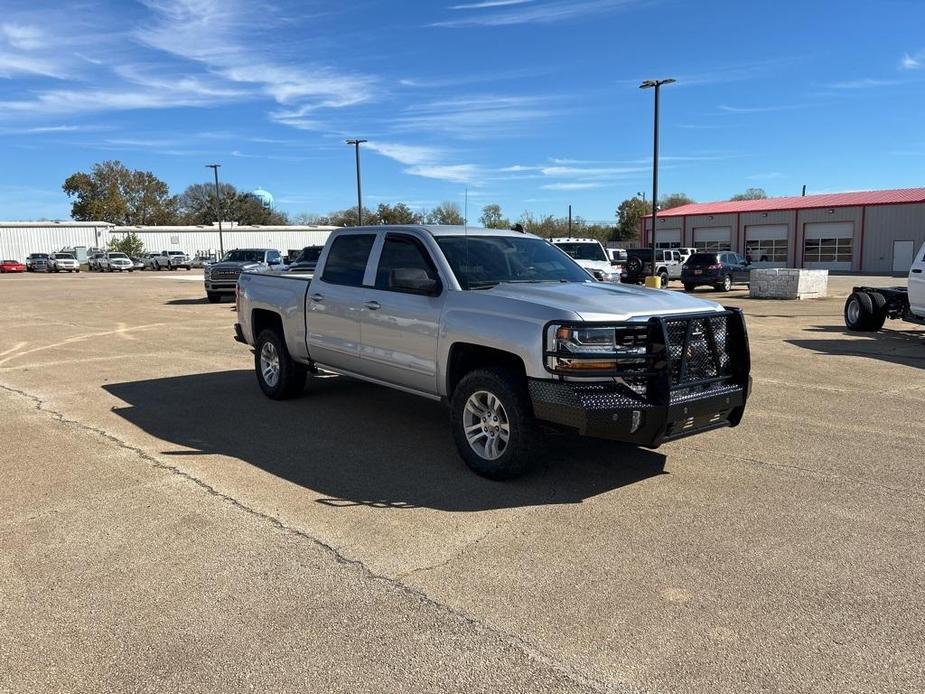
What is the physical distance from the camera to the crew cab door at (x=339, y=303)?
6.90 m

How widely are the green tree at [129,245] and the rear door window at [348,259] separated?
81358 mm

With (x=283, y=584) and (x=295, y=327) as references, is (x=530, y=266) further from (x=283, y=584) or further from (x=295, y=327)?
(x=283, y=584)

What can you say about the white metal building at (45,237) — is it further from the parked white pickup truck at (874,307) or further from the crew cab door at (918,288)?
the crew cab door at (918,288)

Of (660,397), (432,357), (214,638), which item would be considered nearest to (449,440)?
(432,357)

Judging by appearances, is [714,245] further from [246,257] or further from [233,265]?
[233,265]

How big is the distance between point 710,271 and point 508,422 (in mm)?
26737

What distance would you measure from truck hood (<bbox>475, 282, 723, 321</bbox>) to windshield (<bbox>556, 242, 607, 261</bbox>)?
17192 mm

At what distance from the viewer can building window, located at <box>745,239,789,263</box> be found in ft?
180

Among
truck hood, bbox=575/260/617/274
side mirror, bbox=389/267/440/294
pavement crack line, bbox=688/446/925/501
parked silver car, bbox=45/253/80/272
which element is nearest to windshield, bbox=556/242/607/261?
truck hood, bbox=575/260/617/274

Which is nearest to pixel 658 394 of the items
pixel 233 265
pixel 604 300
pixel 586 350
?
pixel 586 350

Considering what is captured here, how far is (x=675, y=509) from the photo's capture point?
4855 mm

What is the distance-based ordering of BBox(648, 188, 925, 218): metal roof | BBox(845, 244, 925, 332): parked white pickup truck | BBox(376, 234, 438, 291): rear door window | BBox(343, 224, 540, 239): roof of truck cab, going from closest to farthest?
1. BBox(376, 234, 438, 291): rear door window
2. BBox(343, 224, 540, 239): roof of truck cab
3. BBox(845, 244, 925, 332): parked white pickup truck
4. BBox(648, 188, 925, 218): metal roof

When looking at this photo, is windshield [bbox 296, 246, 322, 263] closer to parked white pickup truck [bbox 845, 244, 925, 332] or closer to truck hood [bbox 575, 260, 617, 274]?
truck hood [bbox 575, 260, 617, 274]

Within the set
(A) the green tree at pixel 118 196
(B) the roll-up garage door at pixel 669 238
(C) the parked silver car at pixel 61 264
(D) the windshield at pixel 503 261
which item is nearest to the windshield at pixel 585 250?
(D) the windshield at pixel 503 261
